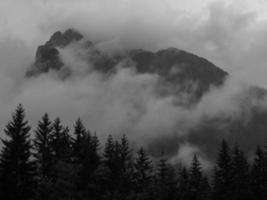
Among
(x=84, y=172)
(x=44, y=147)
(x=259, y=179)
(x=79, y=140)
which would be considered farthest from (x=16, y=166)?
(x=259, y=179)

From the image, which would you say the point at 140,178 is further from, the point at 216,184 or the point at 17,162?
the point at 17,162

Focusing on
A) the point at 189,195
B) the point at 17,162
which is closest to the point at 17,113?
the point at 17,162

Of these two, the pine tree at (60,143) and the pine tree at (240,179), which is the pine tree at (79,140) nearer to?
the pine tree at (60,143)

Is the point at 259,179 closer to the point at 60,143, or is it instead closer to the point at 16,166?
the point at 60,143

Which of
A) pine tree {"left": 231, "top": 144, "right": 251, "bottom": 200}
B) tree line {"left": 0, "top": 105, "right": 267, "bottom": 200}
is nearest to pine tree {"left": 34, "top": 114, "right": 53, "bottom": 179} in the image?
tree line {"left": 0, "top": 105, "right": 267, "bottom": 200}

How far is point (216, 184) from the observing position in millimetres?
75750

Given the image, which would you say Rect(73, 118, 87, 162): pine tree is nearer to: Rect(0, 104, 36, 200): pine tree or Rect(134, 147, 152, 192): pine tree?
Rect(0, 104, 36, 200): pine tree

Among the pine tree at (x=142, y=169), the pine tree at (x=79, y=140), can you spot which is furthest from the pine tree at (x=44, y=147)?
the pine tree at (x=142, y=169)

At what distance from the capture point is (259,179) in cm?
6719

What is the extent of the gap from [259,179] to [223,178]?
26.1 feet

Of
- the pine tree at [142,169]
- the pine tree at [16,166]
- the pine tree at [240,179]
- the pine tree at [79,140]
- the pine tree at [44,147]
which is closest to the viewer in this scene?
the pine tree at [16,166]

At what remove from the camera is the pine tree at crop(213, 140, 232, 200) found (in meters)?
71.4

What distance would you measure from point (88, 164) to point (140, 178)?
21658mm

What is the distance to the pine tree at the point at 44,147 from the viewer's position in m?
53.0
